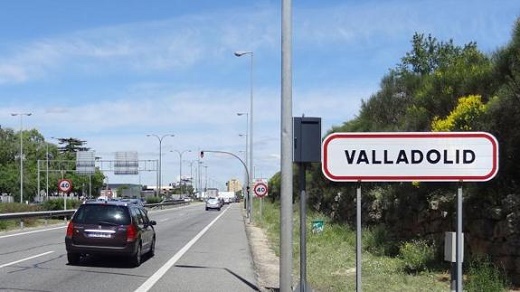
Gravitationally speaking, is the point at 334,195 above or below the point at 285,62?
below

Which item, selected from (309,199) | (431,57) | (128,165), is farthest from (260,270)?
(128,165)

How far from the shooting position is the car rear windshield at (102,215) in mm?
15242

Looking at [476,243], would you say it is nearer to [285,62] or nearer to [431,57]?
[285,62]

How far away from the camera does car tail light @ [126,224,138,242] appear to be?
15117 mm

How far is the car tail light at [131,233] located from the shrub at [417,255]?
6521 mm

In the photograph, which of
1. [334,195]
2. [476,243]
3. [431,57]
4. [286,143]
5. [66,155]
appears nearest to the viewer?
[286,143]

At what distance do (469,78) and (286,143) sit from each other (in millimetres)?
9142

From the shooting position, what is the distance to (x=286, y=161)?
9.89 m

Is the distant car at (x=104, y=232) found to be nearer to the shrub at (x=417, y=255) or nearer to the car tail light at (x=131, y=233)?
the car tail light at (x=131, y=233)

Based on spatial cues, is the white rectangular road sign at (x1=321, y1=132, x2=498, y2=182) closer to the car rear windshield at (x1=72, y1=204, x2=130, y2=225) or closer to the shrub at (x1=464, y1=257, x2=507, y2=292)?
the shrub at (x1=464, y1=257, x2=507, y2=292)

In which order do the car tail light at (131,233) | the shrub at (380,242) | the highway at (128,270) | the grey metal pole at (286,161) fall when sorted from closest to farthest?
1. the grey metal pole at (286,161)
2. the highway at (128,270)
3. the car tail light at (131,233)
4. the shrub at (380,242)

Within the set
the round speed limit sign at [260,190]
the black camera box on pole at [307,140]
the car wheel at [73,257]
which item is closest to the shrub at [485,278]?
the black camera box on pole at [307,140]

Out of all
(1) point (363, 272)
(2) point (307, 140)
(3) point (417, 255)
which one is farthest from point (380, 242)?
(2) point (307, 140)

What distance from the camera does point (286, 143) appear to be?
994 centimetres
